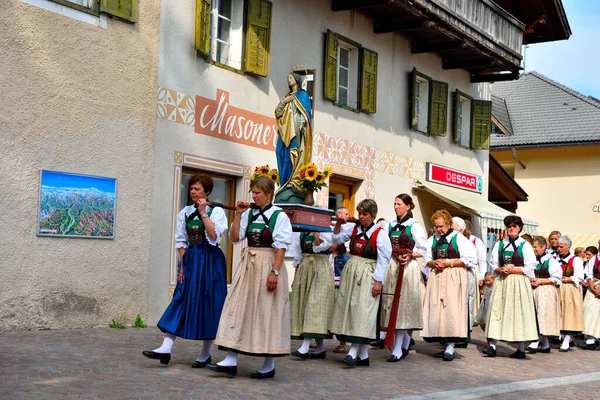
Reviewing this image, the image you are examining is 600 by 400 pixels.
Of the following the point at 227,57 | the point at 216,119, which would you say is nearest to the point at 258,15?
the point at 227,57

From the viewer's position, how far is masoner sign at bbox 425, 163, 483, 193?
65.2 ft

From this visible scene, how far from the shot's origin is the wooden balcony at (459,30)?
17203mm

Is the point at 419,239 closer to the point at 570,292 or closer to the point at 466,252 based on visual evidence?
the point at 466,252

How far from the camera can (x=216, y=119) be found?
13.5 meters

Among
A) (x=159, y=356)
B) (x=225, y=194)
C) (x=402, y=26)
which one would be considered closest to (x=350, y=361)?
(x=159, y=356)

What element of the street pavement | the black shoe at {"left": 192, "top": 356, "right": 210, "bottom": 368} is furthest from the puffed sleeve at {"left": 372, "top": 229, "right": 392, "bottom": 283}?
the black shoe at {"left": 192, "top": 356, "right": 210, "bottom": 368}

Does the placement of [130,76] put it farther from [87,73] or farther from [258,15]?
[258,15]

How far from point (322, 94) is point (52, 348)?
8.23 m

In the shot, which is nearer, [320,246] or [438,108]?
[320,246]

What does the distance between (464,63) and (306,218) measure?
1226 centimetres

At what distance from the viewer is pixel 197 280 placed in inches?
321

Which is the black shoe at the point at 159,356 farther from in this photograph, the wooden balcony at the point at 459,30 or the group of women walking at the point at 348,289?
the wooden balcony at the point at 459,30

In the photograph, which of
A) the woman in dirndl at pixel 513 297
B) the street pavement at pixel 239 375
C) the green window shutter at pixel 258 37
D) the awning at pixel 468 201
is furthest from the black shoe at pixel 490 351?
the awning at pixel 468 201

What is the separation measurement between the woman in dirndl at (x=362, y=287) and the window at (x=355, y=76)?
7.22 metres
